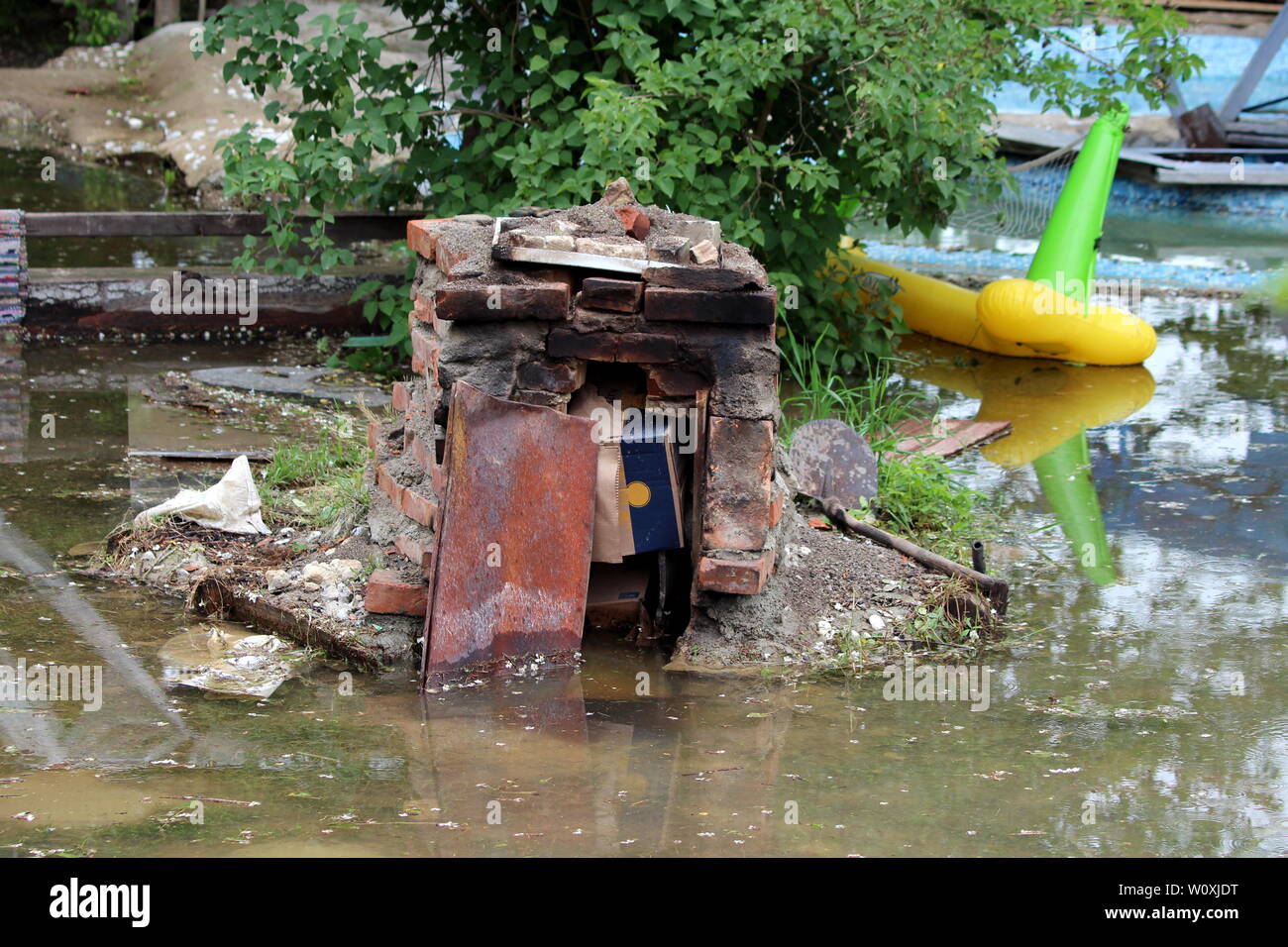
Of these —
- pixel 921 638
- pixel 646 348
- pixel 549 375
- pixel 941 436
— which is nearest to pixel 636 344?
pixel 646 348

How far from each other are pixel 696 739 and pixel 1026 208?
357 inches

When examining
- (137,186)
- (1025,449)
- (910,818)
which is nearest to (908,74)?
(1025,449)

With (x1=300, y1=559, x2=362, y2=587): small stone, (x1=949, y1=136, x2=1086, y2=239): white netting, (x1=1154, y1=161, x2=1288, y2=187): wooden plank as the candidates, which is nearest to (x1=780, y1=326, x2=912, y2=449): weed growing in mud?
(x1=300, y1=559, x2=362, y2=587): small stone

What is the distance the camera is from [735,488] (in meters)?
4.07

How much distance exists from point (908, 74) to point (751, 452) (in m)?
3.24

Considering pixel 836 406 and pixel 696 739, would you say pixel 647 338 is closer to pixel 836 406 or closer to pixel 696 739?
pixel 696 739

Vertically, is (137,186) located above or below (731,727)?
above

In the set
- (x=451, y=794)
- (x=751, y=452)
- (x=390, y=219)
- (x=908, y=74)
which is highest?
(x=908, y=74)

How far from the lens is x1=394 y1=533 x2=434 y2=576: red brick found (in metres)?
4.08

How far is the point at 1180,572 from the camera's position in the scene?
16.4 ft

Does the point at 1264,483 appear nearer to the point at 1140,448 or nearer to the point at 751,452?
the point at 1140,448

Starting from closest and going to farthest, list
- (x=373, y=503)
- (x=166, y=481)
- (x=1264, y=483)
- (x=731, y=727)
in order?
1. (x=731, y=727)
2. (x=373, y=503)
3. (x=166, y=481)
4. (x=1264, y=483)

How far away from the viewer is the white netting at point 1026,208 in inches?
430

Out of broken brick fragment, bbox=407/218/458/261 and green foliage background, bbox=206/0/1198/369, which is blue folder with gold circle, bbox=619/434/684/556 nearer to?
broken brick fragment, bbox=407/218/458/261
